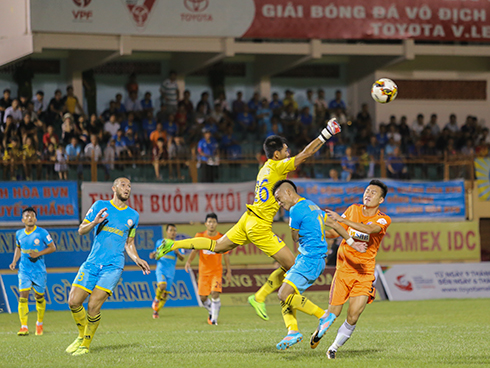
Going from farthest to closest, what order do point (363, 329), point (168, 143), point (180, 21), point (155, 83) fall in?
point (155, 83)
point (180, 21)
point (168, 143)
point (363, 329)

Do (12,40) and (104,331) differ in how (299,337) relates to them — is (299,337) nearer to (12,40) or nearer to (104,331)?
(104,331)

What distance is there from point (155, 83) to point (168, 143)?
6.42 meters

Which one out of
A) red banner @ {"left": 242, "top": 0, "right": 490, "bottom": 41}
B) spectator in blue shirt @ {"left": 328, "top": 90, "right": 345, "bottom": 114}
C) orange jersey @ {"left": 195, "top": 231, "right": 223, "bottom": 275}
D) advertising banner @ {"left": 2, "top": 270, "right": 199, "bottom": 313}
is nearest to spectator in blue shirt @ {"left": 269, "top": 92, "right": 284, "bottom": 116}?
red banner @ {"left": 242, "top": 0, "right": 490, "bottom": 41}

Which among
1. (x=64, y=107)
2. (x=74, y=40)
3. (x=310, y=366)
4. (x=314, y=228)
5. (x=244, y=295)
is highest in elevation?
(x=74, y=40)

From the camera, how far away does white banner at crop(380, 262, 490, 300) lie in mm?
21531

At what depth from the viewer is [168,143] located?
2305 cm

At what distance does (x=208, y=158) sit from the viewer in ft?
74.0

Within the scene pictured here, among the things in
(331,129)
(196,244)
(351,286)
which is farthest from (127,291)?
(331,129)

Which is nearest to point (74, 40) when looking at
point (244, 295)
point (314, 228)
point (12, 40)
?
point (12, 40)

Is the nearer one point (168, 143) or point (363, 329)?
point (363, 329)

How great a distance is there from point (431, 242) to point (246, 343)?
14.9m

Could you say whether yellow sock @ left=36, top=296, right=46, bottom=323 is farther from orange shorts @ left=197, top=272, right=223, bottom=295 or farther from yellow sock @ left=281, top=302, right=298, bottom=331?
yellow sock @ left=281, top=302, right=298, bottom=331

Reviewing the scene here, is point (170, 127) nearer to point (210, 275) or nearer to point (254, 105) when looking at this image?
point (254, 105)

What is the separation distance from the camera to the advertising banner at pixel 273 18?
2359 cm
